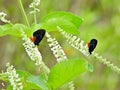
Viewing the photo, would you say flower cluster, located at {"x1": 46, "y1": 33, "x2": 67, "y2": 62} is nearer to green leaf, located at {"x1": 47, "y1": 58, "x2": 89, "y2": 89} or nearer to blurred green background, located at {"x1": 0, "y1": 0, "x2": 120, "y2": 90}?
green leaf, located at {"x1": 47, "y1": 58, "x2": 89, "y2": 89}

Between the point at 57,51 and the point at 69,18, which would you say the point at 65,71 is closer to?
the point at 57,51

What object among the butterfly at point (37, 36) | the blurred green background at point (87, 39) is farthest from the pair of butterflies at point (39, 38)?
the blurred green background at point (87, 39)

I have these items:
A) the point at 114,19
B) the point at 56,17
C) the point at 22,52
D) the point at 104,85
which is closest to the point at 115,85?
the point at 104,85

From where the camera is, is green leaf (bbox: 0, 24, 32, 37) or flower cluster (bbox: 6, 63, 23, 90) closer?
flower cluster (bbox: 6, 63, 23, 90)

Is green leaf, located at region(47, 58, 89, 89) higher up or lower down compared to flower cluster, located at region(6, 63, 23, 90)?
higher up

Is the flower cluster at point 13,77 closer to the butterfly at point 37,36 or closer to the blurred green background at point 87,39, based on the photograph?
the butterfly at point 37,36

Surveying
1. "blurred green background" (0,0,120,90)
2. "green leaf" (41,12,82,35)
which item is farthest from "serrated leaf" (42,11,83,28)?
"blurred green background" (0,0,120,90)

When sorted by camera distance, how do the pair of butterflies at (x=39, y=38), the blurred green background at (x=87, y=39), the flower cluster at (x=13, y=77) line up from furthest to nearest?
1. the blurred green background at (x=87, y=39)
2. the pair of butterflies at (x=39, y=38)
3. the flower cluster at (x=13, y=77)

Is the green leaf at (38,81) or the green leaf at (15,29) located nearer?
the green leaf at (38,81)
